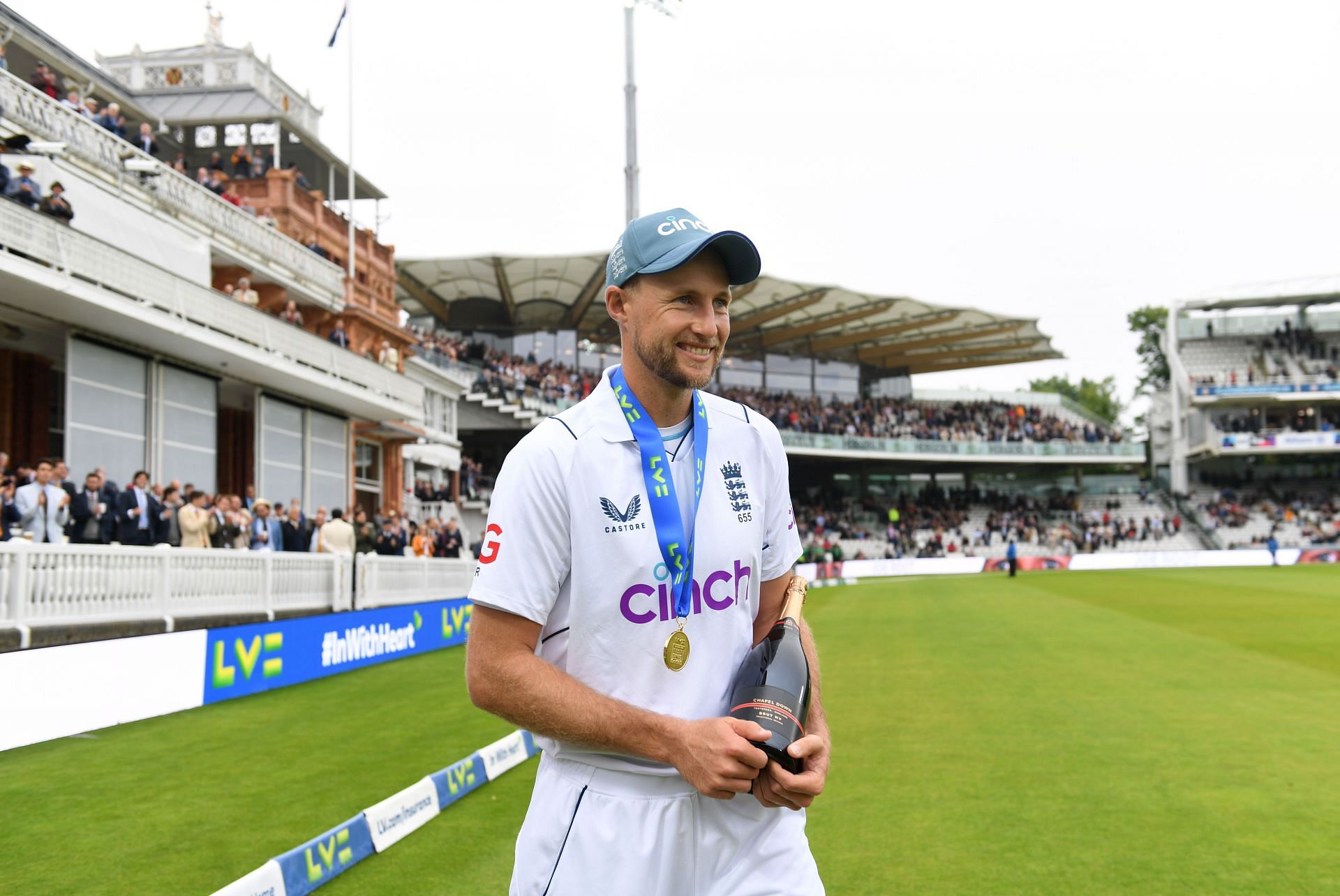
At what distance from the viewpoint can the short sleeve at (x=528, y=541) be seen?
83.1 inches

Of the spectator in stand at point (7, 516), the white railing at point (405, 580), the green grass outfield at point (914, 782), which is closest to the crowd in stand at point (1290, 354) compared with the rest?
the white railing at point (405, 580)

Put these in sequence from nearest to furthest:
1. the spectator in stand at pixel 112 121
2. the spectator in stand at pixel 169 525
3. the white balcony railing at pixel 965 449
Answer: the spectator in stand at pixel 169 525 → the spectator in stand at pixel 112 121 → the white balcony railing at pixel 965 449

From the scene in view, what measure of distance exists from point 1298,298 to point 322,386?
58.5 metres

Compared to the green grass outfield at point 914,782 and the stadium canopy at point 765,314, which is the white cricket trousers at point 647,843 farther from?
the stadium canopy at point 765,314

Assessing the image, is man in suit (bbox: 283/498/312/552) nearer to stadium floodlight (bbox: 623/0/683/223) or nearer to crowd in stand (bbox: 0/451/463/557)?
crowd in stand (bbox: 0/451/463/557)

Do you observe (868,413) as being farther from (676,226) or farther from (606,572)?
(606,572)

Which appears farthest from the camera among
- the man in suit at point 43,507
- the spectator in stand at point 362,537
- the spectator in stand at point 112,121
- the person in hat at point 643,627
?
the spectator in stand at point 112,121

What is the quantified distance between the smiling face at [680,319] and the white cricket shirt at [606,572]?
0.17 metres

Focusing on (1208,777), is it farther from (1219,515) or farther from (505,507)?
(1219,515)

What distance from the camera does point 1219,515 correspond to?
184 ft

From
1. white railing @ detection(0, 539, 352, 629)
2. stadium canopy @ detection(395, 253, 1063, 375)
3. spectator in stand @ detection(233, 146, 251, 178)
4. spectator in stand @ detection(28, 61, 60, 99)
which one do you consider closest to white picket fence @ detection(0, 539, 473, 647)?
white railing @ detection(0, 539, 352, 629)

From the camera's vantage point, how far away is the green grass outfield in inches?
214

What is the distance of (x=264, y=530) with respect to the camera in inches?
671

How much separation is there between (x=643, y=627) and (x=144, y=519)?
13.9 meters
